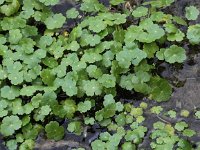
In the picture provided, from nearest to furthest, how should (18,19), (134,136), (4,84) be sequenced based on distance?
1. (134,136)
2. (4,84)
3. (18,19)

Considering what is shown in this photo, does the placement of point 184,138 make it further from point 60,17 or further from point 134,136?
point 60,17

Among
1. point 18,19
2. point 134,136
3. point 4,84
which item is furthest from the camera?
point 18,19

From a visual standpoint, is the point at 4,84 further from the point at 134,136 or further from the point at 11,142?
the point at 134,136

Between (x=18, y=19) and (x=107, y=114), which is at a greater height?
(x=18, y=19)

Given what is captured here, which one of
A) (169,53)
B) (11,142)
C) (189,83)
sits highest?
(169,53)

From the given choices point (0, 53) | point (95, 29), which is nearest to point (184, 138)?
point (95, 29)

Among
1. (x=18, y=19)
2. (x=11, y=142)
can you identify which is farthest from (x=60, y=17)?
(x=11, y=142)

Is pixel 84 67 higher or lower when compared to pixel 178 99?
higher

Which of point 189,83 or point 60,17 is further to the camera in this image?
point 60,17

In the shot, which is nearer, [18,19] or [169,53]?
[169,53]
